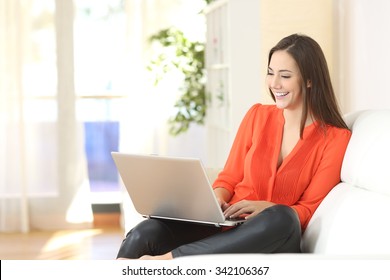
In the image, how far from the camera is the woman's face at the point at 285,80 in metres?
3.04

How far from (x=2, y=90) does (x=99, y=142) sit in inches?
38.9

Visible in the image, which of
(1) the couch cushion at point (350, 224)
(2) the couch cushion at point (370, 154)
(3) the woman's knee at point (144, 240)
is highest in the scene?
(2) the couch cushion at point (370, 154)

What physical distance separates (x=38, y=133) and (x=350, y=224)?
431 centimetres

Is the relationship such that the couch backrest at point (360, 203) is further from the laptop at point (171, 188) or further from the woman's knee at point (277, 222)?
the laptop at point (171, 188)

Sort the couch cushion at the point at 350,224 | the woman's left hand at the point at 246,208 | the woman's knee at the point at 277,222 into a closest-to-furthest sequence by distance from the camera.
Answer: the couch cushion at the point at 350,224
the woman's knee at the point at 277,222
the woman's left hand at the point at 246,208

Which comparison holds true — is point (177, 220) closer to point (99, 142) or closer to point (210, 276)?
point (210, 276)

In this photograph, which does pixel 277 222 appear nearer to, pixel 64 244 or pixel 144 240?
pixel 144 240

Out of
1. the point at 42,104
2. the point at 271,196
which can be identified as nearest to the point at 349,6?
the point at 271,196

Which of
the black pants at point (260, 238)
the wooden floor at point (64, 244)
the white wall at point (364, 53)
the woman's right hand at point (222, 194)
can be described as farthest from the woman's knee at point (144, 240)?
the wooden floor at point (64, 244)

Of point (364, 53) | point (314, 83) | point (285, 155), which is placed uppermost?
point (364, 53)

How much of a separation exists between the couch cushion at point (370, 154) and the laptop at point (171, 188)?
0.41 meters

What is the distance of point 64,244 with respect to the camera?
602cm

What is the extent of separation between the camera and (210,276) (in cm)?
208

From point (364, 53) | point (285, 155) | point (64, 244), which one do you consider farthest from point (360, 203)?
point (64, 244)
